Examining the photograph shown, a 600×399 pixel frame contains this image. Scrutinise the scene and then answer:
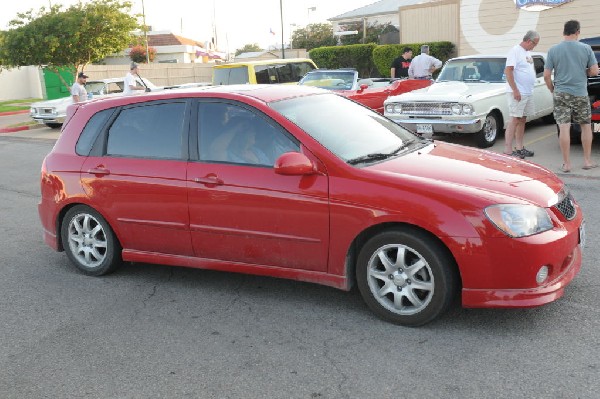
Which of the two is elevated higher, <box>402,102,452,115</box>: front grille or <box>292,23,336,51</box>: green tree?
<box>292,23,336,51</box>: green tree

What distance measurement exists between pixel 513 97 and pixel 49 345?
7.59 meters

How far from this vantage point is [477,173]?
14.3 ft

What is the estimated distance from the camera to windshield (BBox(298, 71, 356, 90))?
45.5 ft

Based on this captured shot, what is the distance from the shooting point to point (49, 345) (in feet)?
13.8

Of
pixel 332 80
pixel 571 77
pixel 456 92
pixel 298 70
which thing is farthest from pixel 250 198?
pixel 298 70

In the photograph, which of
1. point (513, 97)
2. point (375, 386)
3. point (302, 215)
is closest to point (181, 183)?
point (302, 215)

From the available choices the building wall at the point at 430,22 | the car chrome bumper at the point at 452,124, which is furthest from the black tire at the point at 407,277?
the building wall at the point at 430,22

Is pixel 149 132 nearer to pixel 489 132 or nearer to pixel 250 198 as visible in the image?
pixel 250 198

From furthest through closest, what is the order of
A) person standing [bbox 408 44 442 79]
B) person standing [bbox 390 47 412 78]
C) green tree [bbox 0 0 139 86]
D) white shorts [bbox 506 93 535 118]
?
green tree [bbox 0 0 139 86]
person standing [bbox 390 47 412 78]
person standing [bbox 408 44 442 79]
white shorts [bbox 506 93 535 118]

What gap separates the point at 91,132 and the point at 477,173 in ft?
10.5

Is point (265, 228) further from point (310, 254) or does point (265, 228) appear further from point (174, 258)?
point (174, 258)

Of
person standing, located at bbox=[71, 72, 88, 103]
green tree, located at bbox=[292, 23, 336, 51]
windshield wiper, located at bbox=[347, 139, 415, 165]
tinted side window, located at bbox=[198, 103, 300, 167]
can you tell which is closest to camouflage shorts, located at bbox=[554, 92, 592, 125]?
windshield wiper, located at bbox=[347, 139, 415, 165]

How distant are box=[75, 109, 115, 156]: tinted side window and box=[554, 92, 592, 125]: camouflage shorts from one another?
5.95m

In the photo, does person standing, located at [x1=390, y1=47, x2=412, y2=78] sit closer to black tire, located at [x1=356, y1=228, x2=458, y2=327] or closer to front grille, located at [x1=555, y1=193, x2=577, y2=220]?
front grille, located at [x1=555, y1=193, x2=577, y2=220]
